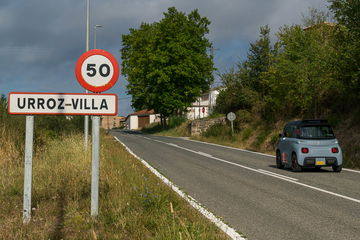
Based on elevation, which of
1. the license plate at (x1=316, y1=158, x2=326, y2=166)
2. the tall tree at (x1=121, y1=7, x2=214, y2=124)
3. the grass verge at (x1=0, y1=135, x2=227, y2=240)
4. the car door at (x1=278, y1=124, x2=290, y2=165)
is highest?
the tall tree at (x1=121, y1=7, x2=214, y2=124)

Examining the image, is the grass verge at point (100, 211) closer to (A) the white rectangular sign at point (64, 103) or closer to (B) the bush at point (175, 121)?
(A) the white rectangular sign at point (64, 103)

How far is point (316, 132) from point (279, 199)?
19.2ft

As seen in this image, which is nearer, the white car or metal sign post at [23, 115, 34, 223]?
metal sign post at [23, 115, 34, 223]

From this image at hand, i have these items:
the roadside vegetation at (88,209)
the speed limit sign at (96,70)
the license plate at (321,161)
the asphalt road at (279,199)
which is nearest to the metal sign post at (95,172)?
the roadside vegetation at (88,209)

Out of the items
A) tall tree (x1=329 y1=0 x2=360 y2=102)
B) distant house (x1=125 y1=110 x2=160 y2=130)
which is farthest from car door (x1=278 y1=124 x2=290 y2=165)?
distant house (x1=125 y1=110 x2=160 y2=130)

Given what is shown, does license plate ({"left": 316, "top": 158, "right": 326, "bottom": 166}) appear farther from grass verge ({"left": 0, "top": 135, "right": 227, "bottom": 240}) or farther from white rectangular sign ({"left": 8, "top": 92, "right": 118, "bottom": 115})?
white rectangular sign ({"left": 8, "top": 92, "right": 118, "bottom": 115})

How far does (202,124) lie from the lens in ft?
143

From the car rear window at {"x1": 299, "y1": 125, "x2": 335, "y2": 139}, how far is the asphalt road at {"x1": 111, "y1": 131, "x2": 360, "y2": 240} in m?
1.21

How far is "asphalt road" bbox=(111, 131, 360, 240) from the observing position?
598cm

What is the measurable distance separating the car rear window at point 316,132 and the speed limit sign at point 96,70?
907cm

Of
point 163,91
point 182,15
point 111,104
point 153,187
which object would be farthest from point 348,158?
point 182,15

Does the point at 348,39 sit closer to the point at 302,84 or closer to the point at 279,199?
the point at 302,84

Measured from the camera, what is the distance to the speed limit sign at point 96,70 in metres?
6.05

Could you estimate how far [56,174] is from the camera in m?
9.33
